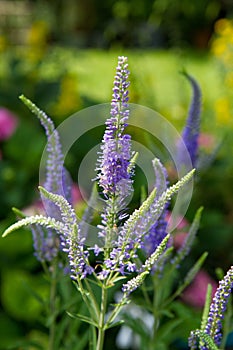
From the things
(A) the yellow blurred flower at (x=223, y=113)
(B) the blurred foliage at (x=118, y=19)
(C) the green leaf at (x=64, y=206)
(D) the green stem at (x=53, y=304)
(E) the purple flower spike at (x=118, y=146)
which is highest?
(B) the blurred foliage at (x=118, y=19)

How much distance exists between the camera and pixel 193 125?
1.24 metres

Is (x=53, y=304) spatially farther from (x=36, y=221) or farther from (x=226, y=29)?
(x=226, y=29)

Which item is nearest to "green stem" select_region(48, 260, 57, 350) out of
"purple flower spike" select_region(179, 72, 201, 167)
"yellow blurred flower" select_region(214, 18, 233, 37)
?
"purple flower spike" select_region(179, 72, 201, 167)

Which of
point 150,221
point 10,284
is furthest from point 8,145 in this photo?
point 150,221

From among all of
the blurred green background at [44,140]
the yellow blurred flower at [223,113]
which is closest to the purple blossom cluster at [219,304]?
the blurred green background at [44,140]

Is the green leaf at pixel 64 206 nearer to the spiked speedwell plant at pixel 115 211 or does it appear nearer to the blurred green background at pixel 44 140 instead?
the spiked speedwell plant at pixel 115 211

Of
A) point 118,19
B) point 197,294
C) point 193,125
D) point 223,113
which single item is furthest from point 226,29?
point 118,19

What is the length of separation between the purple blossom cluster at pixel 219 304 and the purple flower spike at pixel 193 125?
1.40 feet

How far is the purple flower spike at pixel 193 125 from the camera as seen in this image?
120 cm

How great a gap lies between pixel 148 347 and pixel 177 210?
0.30 m

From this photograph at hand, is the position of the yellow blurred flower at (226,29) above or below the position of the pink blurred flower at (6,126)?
above

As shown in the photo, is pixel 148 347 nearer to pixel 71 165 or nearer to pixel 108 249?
pixel 108 249

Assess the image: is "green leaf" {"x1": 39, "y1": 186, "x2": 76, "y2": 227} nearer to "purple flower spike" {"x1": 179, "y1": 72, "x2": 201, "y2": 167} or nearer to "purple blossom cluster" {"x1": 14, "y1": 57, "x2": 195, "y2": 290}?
"purple blossom cluster" {"x1": 14, "y1": 57, "x2": 195, "y2": 290}

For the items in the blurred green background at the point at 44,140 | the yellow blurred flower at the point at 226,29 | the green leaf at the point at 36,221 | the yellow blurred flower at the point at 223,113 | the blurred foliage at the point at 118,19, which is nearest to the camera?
the green leaf at the point at 36,221
